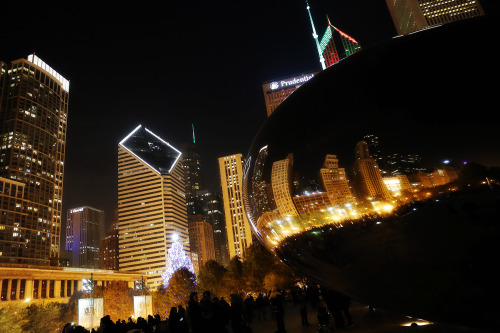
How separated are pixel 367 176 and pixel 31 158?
132263 mm

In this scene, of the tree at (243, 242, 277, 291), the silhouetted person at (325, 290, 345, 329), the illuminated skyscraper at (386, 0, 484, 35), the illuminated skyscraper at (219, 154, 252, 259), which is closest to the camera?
the silhouetted person at (325, 290, 345, 329)

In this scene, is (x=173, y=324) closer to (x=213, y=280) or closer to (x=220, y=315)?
(x=220, y=315)

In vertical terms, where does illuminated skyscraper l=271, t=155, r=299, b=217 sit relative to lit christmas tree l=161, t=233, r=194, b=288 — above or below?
below

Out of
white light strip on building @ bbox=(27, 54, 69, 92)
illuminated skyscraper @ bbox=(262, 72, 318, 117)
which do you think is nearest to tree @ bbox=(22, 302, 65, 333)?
illuminated skyscraper @ bbox=(262, 72, 318, 117)

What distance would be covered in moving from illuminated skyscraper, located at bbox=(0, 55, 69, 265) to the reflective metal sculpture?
11577 cm

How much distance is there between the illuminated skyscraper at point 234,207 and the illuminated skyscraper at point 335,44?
66914 millimetres

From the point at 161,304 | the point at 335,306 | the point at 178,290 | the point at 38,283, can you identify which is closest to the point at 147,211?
the point at 38,283

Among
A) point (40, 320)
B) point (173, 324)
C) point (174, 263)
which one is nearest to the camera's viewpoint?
point (173, 324)

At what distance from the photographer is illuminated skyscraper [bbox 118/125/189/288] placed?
166 m

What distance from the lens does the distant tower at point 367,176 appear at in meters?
2.04

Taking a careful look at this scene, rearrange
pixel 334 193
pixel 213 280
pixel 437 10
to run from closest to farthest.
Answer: pixel 334 193 → pixel 213 280 → pixel 437 10

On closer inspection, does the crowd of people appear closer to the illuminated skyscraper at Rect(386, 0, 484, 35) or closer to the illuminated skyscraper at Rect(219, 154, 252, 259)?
the illuminated skyscraper at Rect(386, 0, 484, 35)

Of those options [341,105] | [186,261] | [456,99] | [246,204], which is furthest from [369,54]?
[186,261]

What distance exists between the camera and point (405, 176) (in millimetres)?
1982
